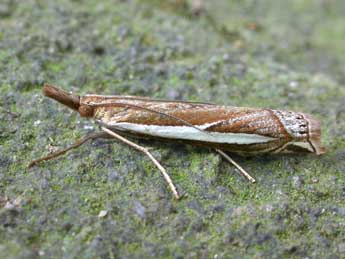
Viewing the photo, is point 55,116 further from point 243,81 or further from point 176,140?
point 243,81

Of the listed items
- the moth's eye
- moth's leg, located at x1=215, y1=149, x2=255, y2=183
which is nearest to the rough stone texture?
moth's leg, located at x1=215, y1=149, x2=255, y2=183

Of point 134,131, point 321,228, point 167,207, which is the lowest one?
point 321,228

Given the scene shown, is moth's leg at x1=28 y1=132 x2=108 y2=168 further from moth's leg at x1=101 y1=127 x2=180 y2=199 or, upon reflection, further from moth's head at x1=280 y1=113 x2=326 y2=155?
moth's head at x1=280 y1=113 x2=326 y2=155

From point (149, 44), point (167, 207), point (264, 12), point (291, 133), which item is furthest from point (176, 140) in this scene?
point (264, 12)

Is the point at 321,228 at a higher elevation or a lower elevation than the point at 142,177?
lower

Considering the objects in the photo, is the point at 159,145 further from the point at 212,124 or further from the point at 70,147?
the point at 70,147

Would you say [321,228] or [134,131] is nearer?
[321,228]

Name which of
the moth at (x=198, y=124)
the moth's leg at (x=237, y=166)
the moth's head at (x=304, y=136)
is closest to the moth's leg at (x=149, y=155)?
the moth at (x=198, y=124)
